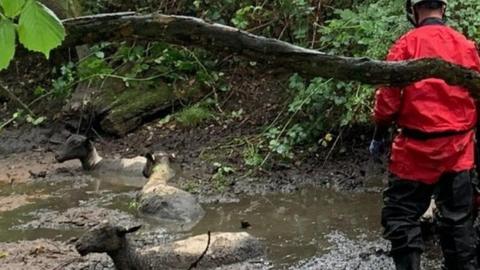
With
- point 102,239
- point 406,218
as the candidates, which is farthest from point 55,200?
point 406,218

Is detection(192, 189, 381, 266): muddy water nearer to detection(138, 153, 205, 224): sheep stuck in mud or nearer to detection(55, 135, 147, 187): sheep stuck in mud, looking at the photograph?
detection(138, 153, 205, 224): sheep stuck in mud

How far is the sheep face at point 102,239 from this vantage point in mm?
4852

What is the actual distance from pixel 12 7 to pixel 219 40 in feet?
2.84

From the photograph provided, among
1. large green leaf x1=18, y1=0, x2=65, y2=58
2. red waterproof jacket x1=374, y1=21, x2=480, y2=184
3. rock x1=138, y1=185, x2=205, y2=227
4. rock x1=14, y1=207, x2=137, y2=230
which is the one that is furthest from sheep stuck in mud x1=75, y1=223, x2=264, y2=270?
large green leaf x1=18, y1=0, x2=65, y2=58

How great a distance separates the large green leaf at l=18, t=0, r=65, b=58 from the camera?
1674 mm

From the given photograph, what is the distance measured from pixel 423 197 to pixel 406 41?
3.02ft

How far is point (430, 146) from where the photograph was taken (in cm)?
427

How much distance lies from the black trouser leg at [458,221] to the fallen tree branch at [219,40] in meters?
1.91

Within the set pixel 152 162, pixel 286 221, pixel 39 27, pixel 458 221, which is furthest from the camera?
pixel 152 162

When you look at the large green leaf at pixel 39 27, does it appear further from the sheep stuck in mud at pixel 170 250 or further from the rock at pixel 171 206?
the rock at pixel 171 206

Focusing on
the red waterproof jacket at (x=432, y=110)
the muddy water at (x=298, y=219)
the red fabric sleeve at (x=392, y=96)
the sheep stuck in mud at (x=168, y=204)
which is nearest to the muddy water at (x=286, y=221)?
the muddy water at (x=298, y=219)

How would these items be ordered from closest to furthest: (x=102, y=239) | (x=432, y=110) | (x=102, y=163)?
(x=432, y=110) → (x=102, y=239) → (x=102, y=163)

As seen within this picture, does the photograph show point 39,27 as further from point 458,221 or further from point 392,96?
point 458,221

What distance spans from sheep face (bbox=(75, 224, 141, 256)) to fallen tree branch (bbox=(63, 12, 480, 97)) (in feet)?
8.43
